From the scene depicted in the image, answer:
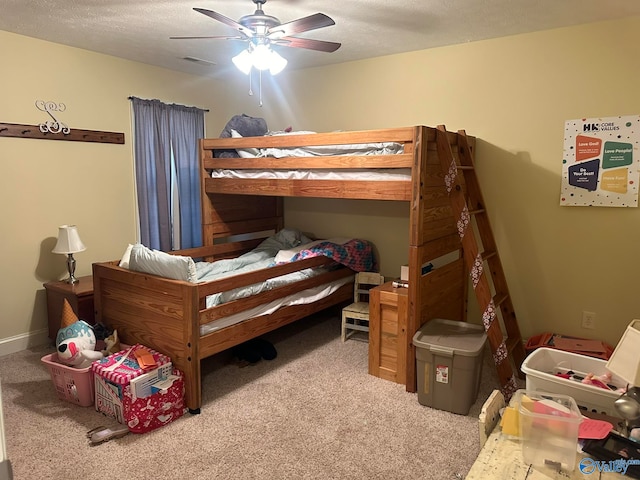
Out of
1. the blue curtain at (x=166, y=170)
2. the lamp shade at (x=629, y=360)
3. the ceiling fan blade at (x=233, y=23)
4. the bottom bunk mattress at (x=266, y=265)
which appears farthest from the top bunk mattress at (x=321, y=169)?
the lamp shade at (x=629, y=360)

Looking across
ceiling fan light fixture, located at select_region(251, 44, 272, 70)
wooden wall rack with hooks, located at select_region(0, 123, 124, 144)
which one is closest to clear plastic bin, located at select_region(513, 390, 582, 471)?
ceiling fan light fixture, located at select_region(251, 44, 272, 70)

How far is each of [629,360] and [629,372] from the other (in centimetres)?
4

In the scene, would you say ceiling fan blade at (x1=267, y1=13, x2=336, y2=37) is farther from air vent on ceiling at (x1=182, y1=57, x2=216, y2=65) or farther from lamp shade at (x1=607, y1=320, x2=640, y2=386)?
lamp shade at (x1=607, y1=320, x2=640, y2=386)

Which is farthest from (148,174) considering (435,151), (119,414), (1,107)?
(435,151)

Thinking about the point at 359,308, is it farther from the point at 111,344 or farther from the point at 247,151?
the point at 111,344

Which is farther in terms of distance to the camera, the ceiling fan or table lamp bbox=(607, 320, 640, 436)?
the ceiling fan

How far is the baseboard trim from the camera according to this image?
11.1ft

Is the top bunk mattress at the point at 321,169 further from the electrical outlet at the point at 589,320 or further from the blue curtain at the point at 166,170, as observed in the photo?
the electrical outlet at the point at 589,320

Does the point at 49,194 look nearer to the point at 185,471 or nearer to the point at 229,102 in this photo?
the point at 229,102

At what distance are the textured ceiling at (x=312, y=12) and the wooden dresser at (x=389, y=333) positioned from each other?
176 cm

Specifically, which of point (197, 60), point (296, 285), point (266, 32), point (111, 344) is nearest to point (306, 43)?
point (266, 32)

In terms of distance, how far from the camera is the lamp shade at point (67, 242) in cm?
336

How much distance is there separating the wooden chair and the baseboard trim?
7.77ft

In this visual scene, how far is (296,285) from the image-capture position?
130 inches
